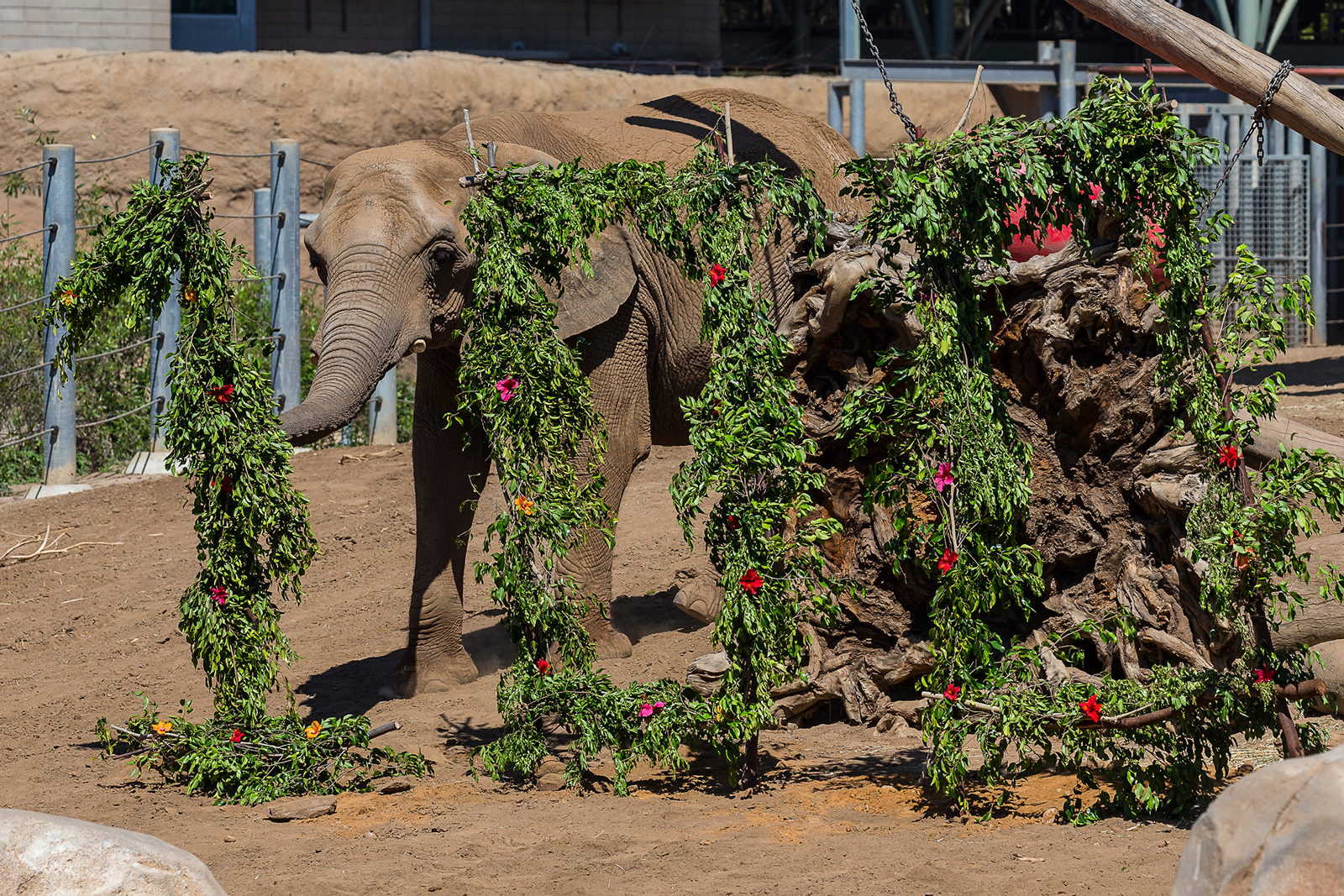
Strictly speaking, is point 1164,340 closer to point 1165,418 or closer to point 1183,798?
point 1165,418

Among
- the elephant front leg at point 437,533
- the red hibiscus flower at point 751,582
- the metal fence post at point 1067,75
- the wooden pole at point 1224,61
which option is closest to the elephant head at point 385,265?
the elephant front leg at point 437,533

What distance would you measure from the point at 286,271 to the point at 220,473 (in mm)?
6771

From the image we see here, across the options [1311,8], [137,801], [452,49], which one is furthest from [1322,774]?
[1311,8]

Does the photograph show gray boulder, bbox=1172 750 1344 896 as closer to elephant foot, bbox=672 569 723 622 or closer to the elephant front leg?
elephant foot, bbox=672 569 723 622

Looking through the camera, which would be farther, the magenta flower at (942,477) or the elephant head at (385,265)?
the elephant head at (385,265)

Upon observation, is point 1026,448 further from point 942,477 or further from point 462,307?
point 462,307

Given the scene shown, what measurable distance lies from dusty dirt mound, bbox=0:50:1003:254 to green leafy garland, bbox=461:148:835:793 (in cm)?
1166

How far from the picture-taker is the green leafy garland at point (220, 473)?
5211 millimetres

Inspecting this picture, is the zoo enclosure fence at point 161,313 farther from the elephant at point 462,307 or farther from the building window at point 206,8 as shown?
the building window at point 206,8

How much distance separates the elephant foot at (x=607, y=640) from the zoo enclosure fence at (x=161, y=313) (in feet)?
13.4

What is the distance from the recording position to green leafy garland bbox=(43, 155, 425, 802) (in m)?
5.21

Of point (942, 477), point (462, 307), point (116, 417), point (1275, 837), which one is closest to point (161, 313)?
point (116, 417)

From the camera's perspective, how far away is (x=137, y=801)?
513 cm

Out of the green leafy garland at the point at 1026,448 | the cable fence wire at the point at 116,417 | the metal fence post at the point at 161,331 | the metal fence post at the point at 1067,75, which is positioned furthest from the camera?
the metal fence post at the point at 1067,75
